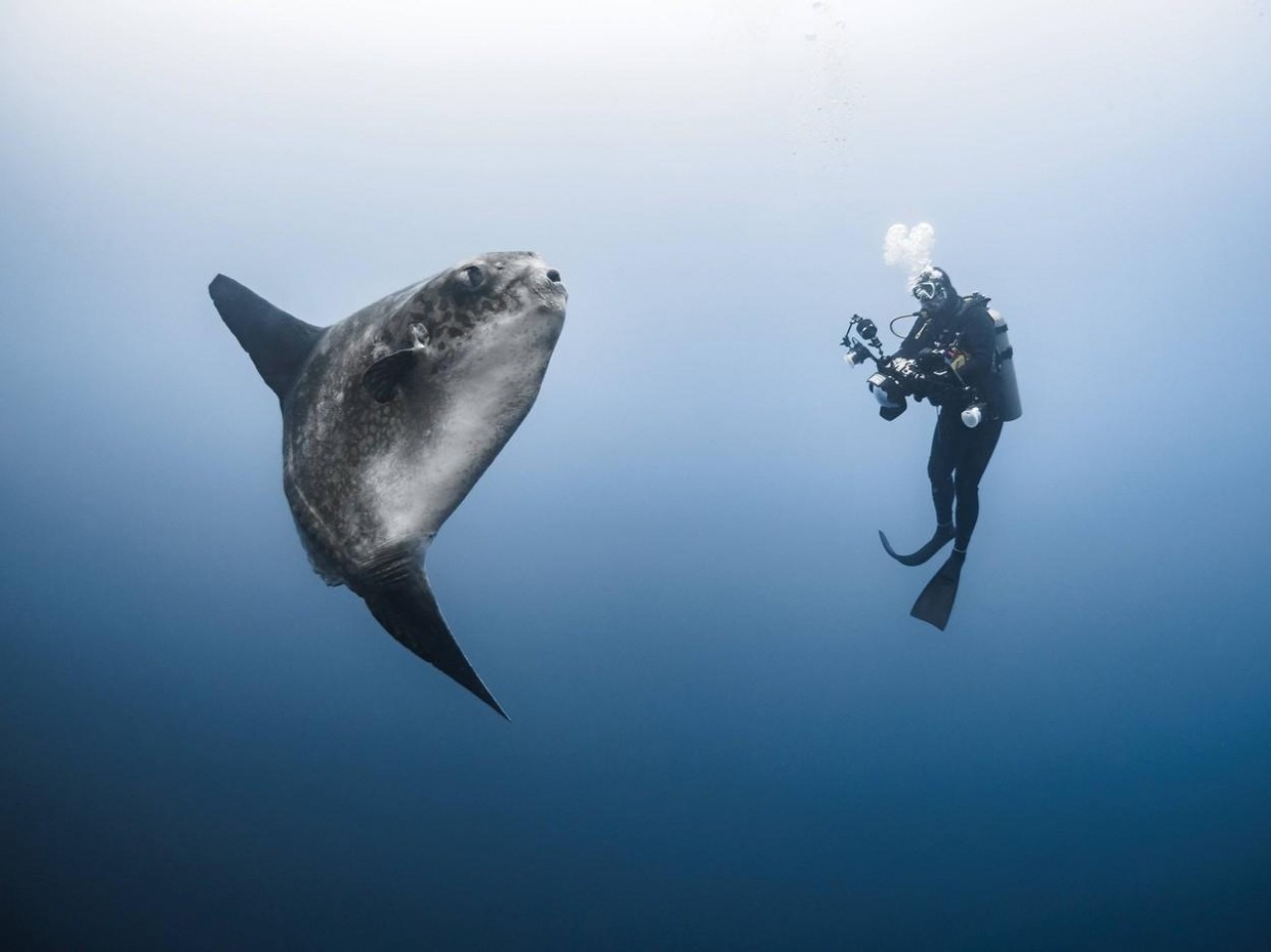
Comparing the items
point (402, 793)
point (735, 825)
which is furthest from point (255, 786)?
point (735, 825)

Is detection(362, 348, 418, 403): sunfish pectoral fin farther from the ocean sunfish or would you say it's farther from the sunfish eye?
the sunfish eye

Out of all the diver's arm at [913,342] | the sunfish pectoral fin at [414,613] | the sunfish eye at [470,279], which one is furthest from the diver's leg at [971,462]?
the sunfish pectoral fin at [414,613]

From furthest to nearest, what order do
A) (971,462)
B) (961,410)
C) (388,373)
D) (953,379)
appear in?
(971,462) → (961,410) → (953,379) → (388,373)

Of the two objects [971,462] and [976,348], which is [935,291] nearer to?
[976,348]

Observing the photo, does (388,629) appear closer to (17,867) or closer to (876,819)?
(17,867)

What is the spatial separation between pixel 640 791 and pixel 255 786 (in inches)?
668

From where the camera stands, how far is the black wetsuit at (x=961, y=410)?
6156 millimetres

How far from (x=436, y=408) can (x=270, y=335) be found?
1360 mm

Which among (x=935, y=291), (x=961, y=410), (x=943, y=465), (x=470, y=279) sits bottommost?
(x=470, y=279)

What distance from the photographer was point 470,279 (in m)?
2.13

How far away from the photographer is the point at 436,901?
20688 mm

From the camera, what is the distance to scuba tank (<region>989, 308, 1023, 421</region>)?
6.19 metres

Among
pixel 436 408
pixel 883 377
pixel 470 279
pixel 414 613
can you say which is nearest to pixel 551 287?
pixel 470 279

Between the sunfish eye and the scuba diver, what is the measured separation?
4938 mm
